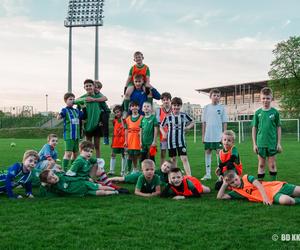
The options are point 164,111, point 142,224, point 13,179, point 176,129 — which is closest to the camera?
point 142,224

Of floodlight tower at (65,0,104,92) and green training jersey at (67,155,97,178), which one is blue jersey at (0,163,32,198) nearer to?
green training jersey at (67,155,97,178)

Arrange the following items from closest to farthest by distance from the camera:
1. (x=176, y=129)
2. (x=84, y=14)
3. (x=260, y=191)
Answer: (x=260, y=191) < (x=176, y=129) < (x=84, y=14)

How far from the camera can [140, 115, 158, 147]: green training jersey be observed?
309 inches

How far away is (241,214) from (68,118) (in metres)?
4.68

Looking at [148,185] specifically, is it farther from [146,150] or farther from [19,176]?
[19,176]

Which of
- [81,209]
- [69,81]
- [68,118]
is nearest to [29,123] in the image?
[69,81]

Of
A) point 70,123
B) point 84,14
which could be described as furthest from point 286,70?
point 70,123

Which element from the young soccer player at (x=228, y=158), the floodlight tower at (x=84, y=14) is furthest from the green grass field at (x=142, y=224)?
the floodlight tower at (x=84, y=14)

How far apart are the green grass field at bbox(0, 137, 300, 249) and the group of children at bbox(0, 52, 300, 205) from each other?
1.09ft

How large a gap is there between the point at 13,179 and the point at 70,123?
8.29 feet

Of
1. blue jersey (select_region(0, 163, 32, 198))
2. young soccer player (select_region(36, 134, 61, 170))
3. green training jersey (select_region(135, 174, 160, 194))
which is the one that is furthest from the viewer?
young soccer player (select_region(36, 134, 61, 170))

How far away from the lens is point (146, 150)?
26.1 ft

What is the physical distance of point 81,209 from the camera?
5129 millimetres

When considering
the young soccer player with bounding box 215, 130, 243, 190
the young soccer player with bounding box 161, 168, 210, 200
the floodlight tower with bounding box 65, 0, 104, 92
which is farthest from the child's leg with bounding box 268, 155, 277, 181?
the floodlight tower with bounding box 65, 0, 104, 92
